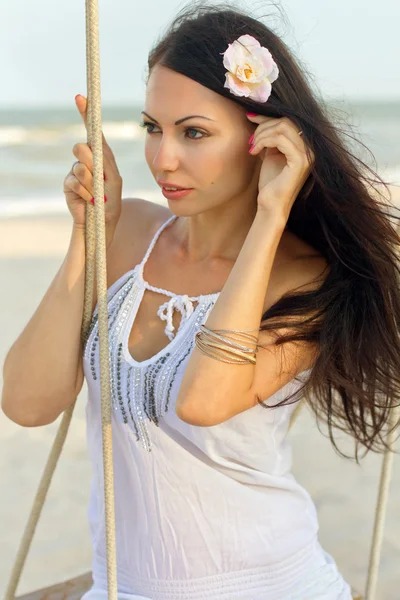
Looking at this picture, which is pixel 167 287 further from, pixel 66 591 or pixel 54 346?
pixel 66 591

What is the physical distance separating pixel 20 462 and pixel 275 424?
2.18 meters

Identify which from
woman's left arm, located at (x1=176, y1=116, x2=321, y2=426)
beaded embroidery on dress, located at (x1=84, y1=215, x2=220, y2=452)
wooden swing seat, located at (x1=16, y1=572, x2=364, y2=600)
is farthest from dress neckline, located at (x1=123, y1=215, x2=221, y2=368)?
wooden swing seat, located at (x1=16, y1=572, x2=364, y2=600)

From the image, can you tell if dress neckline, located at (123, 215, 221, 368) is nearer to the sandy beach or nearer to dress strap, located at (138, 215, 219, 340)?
dress strap, located at (138, 215, 219, 340)

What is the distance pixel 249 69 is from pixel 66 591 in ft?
4.61

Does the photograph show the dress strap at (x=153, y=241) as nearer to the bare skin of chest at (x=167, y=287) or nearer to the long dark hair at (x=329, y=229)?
the bare skin of chest at (x=167, y=287)

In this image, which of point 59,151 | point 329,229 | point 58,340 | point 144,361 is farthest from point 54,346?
point 59,151

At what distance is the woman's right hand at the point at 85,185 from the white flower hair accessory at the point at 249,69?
0.24 meters

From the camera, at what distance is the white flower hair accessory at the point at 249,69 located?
1.33 m

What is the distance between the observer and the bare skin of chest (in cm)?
149

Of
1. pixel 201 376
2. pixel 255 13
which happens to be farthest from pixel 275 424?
pixel 255 13

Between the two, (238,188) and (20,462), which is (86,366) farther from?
(20,462)

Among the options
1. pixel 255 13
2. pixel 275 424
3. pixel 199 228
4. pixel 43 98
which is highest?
pixel 43 98

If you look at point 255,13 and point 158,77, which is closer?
point 158,77

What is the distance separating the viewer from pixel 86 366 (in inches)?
58.9
